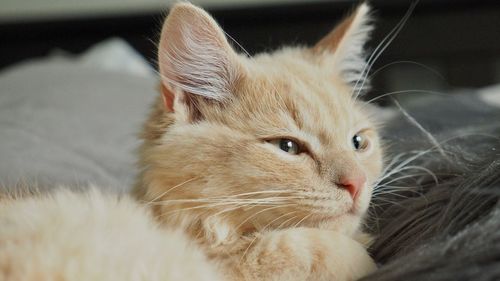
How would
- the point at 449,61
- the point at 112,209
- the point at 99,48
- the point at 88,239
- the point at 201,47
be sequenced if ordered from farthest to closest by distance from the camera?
Result: the point at 449,61 < the point at 99,48 < the point at 201,47 < the point at 112,209 < the point at 88,239

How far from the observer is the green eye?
3.72 feet

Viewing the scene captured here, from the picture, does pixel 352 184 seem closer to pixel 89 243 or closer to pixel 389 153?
pixel 389 153

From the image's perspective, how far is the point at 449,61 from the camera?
311 cm

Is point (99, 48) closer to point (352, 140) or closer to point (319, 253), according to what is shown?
point (352, 140)

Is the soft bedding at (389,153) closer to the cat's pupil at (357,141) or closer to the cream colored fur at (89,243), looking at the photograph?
the cat's pupil at (357,141)

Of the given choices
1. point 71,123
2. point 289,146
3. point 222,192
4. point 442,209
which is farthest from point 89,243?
point 71,123

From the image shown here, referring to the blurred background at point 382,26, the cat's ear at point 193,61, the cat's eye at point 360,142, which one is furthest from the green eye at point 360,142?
the blurred background at point 382,26

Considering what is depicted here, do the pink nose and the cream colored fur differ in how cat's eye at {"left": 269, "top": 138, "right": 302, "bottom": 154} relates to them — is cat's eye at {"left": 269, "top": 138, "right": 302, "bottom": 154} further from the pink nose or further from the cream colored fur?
the cream colored fur

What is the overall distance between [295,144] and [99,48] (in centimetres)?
Answer: 207

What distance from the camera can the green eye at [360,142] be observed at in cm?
113

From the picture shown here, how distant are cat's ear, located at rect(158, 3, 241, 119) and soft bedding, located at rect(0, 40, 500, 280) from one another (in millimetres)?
322

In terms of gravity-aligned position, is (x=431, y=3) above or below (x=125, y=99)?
above

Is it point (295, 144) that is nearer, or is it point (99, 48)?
point (295, 144)

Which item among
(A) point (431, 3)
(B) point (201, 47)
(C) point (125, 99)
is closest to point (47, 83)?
(C) point (125, 99)
